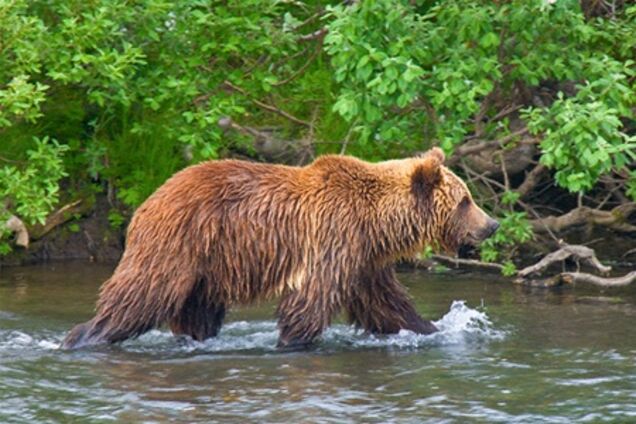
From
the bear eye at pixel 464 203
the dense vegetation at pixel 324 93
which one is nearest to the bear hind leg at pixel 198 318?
the dense vegetation at pixel 324 93

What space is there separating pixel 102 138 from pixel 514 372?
5.60 metres

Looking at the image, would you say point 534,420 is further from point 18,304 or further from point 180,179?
point 18,304

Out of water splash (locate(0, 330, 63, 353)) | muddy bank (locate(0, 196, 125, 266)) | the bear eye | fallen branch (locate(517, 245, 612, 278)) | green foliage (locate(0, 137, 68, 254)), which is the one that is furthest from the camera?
muddy bank (locate(0, 196, 125, 266))

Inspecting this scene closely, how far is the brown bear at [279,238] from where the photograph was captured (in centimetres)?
867

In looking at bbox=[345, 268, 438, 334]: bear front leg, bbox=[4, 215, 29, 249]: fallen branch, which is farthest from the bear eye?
bbox=[4, 215, 29, 249]: fallen branch

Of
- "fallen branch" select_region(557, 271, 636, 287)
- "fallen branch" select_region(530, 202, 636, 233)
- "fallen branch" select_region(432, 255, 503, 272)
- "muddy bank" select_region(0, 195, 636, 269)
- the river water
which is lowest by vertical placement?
the river water

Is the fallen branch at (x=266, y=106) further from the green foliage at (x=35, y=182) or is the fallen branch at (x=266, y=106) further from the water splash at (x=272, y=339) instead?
the water splash at (x=272, y=339)

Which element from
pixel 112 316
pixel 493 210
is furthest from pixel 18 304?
pixel 493 210

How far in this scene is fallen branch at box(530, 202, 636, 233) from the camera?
462 inches

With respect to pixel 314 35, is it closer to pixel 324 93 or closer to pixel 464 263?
pixel 324 93

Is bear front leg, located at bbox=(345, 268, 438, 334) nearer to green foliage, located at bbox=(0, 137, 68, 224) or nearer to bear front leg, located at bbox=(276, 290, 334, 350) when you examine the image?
bear front leg, located at bbox=(276, 290, 334, 350)

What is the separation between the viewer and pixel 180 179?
885cm

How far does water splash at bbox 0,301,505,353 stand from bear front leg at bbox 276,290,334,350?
16cm

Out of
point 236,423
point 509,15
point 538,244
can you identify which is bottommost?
point 236,423
